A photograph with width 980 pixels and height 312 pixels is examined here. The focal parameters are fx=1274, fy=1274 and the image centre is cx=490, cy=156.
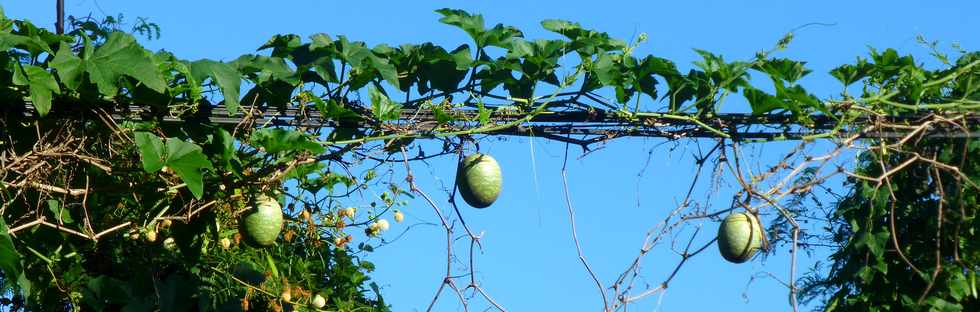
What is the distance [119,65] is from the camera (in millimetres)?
3340

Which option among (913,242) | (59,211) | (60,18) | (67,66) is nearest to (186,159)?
(67,66)

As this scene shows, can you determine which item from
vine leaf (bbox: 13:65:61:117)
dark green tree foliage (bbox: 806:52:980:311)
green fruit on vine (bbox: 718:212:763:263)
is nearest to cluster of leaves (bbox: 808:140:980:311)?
dark green tree foliage (bbox: 806:52:980:311)

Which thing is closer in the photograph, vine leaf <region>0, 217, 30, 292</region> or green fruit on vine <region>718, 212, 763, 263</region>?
vine leaf <region>0, 217, 30, 292</region>

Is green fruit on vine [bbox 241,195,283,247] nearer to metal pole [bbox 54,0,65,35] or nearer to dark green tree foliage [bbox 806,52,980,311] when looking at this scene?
metal pole [bbox 54,0,65,35]

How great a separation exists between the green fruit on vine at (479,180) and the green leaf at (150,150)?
2.80 ft

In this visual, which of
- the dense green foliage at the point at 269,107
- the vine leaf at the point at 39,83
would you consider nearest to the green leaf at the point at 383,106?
the dense green foliage at the point at 269,107

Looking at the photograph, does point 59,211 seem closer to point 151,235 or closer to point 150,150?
point 151,235

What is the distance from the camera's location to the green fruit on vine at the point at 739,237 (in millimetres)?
3592

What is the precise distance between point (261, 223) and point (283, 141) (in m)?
0.29

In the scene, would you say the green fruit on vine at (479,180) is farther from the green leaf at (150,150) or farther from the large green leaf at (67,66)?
the large green leaf at (67,66)

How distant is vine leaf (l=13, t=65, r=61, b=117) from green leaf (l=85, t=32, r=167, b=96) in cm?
11

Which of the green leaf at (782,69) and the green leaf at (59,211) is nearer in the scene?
the green leaf at (782,69)

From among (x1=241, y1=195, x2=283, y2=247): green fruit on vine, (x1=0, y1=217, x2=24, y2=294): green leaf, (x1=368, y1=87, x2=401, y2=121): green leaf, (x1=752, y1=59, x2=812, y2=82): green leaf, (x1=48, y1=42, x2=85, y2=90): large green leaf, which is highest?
(x1=752, y1=59, x2=812, y2=82): green leaf

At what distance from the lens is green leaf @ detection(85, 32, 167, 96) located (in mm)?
3332
